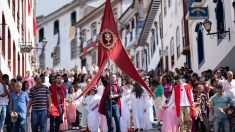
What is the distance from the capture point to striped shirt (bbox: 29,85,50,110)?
13133mm

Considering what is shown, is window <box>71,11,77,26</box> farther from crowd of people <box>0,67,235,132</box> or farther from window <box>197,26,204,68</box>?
crowd of people <box>0,67,235,132</box>

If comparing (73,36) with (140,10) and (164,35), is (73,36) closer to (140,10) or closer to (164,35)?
(140,10)

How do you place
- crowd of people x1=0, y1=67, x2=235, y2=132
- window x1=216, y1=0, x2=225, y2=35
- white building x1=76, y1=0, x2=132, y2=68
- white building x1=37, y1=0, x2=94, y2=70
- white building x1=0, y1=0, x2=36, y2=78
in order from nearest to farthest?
crowd of people x1=0, y1=67, x2=235, y2=132
window x1=216, y1=0, x2=225, y2=35
white building x1=0, y1=0, x2=36, y2=78
white building x1=76, y1=0, x2=132, y2=68
white building x1=37, y1=0, x2=94, y2=70

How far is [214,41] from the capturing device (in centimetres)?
2012

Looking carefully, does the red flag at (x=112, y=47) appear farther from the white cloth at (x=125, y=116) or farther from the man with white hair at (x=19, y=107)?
the man with white hair at (x=19, y=107)

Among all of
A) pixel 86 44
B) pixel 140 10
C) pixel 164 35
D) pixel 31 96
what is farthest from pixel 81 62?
pixel 31 96

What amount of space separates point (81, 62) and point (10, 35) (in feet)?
126

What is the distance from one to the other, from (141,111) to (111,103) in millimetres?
2379

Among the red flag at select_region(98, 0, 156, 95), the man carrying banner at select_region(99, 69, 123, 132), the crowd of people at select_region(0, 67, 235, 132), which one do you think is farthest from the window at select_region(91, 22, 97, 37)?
the man carrying banner at select_region(99, 69, 123, 132)

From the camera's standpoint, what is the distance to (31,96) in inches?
523

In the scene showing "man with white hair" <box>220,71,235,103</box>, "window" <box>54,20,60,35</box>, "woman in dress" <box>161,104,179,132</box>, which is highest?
"window" <box>54,20,60,35</box>

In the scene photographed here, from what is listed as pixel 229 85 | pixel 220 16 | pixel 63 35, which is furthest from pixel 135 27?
pixel 229 85

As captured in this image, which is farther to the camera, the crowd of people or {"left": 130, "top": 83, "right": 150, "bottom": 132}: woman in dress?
{"left": 130, "top": 83, "right": 150, "bottom": 132}: woman in dress

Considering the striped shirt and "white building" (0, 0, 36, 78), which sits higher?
"white building" (0, 0, 36, 78)
